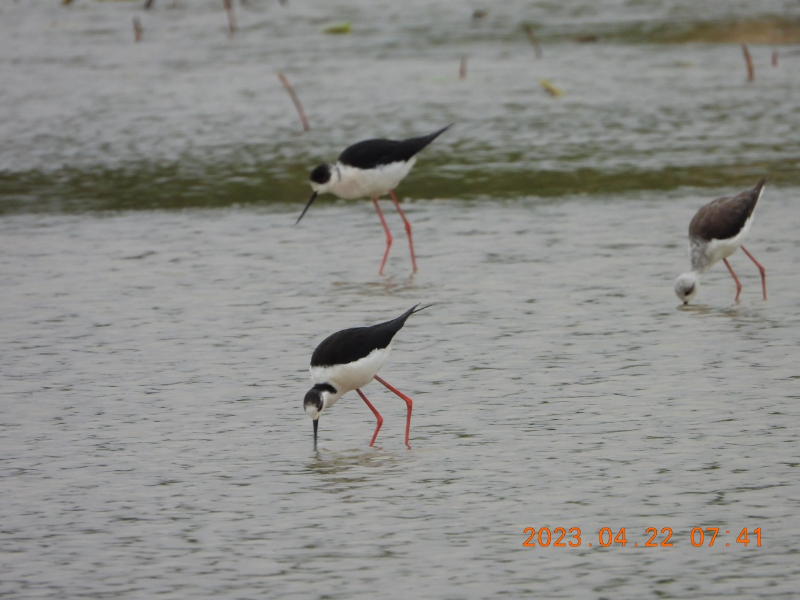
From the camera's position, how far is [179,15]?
34.3 metres

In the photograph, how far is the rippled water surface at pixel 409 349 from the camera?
229 inches

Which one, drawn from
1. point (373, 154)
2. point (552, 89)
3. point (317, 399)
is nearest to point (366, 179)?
point (373, 154)

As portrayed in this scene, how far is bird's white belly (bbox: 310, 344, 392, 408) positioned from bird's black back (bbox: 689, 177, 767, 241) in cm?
369

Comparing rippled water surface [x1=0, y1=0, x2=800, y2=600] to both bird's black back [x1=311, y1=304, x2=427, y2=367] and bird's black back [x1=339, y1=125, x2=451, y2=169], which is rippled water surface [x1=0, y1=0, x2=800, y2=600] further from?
bird's black back [x1=339, y1=125, x2=451, y2=169]

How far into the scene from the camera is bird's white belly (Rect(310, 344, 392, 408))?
7036 mm

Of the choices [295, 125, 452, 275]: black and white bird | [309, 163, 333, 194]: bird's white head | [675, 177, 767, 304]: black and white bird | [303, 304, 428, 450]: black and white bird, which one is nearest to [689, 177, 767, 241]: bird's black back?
[675, 177, 767, 304]: black and white bird

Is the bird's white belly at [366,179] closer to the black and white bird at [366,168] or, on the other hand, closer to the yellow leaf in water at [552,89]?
the black and white bird at [366,168]

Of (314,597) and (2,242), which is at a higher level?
(314,597)

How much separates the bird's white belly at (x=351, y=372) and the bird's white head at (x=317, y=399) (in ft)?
0.10

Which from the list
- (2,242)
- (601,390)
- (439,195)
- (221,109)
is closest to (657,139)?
(439,195)

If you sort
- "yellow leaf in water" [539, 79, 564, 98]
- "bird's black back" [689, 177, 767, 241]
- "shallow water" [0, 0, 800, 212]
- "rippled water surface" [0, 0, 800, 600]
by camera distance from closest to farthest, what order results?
"rippled water surface" [0, 0, 800, 600] < "bird's black back" [689, 177, 767, 241] < "shallow water" [0, 0, 800, 212] < "yellow leaf in water" [539, 79, 564, 98]

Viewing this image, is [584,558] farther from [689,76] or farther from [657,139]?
[689,76]

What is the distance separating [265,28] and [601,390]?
2438cm
